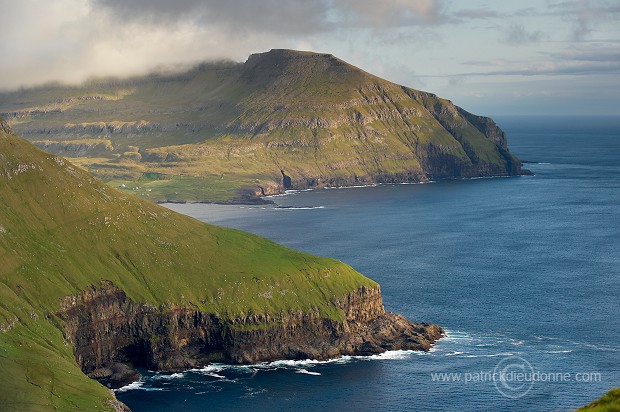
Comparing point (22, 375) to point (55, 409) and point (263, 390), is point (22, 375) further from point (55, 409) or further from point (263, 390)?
point (263, 390)

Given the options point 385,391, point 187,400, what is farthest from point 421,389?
point 187,400

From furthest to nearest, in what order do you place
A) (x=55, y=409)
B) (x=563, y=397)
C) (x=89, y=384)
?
(x=563, y=397) < (x=89, y=384) < (x=55, y=409)

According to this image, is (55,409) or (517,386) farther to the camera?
(517,386)

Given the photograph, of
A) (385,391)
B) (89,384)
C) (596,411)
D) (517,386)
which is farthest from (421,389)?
(596,411)

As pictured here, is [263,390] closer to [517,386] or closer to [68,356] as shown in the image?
[68,356]

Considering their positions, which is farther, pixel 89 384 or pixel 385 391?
pixel 385 391

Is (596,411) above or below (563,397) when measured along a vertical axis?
above

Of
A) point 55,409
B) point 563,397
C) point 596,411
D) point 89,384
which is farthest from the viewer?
point 563,397

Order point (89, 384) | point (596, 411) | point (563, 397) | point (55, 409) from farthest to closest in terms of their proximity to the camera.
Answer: point (563, 397)
point (89, 384)
point (55, 409)
point (596, 411)

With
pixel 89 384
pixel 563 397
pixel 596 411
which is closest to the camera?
pixel 596 411
